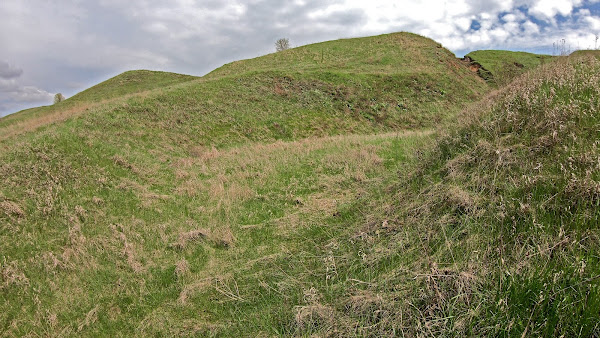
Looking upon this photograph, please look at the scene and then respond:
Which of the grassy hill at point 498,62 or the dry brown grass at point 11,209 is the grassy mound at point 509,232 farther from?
the grassy hill at point 498,62

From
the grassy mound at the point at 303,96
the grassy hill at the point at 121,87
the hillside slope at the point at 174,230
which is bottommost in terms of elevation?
the hillside slope at the point at 174,230

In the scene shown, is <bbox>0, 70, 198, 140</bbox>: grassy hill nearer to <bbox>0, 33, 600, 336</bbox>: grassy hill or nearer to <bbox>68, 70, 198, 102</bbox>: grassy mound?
<bbox>68, 70, 198, 102</bbox>: grassy mound

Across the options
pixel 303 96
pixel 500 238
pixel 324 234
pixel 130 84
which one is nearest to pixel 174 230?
pixel 324 234

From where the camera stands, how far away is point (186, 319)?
4.68 metres

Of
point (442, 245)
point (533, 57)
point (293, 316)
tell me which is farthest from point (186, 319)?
point (533, 57)

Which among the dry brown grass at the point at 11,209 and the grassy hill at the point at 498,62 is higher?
the grassy hill at the point at 498,62

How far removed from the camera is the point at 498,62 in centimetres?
4425

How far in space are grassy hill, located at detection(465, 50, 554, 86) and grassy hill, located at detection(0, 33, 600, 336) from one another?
38779 mm

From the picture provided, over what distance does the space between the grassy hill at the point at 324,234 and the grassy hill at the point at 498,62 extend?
127 feet

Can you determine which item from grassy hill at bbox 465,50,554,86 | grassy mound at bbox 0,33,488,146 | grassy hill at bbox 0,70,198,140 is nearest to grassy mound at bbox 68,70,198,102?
grassy hill at bbox 0,70,198,140

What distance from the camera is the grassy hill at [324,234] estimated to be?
3.16 m

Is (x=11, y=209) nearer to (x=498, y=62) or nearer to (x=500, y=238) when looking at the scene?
(x=500, y=238)

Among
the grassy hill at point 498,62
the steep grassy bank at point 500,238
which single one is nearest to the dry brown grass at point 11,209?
the steep grassy bank at point 500,238

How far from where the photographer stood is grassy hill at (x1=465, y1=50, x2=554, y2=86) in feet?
135
